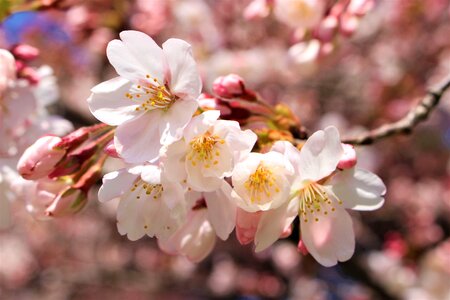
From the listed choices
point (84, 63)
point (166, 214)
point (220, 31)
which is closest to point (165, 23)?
point (220, 31)

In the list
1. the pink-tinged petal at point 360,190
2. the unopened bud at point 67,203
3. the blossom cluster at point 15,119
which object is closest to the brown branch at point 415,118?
the pink-tinged petal at point 360,190

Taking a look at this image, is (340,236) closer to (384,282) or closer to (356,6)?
(356,6)

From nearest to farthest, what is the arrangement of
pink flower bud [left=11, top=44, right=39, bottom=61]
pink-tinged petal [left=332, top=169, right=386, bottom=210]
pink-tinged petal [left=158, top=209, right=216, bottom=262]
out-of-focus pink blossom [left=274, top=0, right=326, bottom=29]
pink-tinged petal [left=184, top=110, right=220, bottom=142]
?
pink-tinged petal [left=184, top=110, right=220, bottom=142] < pink-tinged petal [left=332, top=169, right=386, bottom=210] < pink-tinged petal [left=158, top=209, right=216, bottom=262] < pink flower bud [left=11, top=44, right=39, bottom=61] < out-of-focus pink blossom [left=274, top=0, right=326, bottom=29]

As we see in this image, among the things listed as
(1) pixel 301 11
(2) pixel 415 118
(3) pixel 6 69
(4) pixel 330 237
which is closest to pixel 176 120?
(4) pixel 330 237

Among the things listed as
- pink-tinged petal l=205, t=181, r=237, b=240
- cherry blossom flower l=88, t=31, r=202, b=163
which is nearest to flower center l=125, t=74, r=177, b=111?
cherry blossom flower l=88, t=31, r=202, b=163

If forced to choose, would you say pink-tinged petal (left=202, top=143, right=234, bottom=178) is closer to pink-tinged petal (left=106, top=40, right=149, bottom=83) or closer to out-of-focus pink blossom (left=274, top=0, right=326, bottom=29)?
pink-tinged petal (left=106, top=40, right=149, bottom=83)

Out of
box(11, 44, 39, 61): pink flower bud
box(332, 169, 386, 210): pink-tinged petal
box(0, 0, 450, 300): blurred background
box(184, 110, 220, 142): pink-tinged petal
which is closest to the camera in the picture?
box(184, 110, 220, 142): pink-tinged petal

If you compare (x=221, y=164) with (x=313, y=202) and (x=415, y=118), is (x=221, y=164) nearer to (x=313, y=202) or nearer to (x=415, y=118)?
(x=313, y=202)
